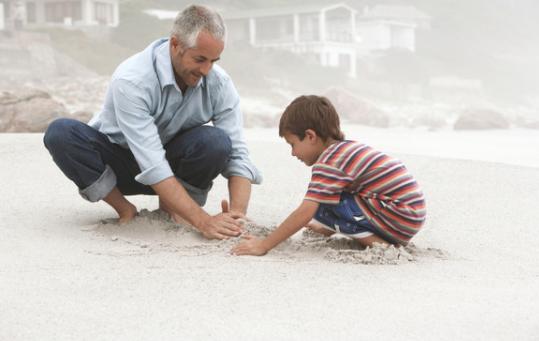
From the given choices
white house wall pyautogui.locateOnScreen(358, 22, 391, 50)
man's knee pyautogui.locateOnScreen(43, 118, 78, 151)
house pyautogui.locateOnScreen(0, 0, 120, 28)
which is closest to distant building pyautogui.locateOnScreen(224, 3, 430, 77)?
white house wall pyautogui.locateOnScreen(358, 22, 391, 50)

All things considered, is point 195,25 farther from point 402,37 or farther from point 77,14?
point 402,37

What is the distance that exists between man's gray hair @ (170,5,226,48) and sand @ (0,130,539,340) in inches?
31.9

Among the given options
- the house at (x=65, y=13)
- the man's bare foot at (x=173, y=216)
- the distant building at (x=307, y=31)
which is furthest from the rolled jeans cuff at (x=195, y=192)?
the distant building at (x=307, y=31)

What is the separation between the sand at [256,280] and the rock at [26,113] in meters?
4.10

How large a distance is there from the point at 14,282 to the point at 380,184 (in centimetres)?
134

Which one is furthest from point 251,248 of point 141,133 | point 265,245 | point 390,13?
point 390,13

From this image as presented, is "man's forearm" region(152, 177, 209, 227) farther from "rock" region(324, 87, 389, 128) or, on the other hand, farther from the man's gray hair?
"rock" region(324, 87, 389, 128)

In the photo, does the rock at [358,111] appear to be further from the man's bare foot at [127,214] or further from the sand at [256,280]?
the man's bare foot at [127,214]

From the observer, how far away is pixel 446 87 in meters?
34.8

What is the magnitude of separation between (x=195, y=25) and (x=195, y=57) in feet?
0.41

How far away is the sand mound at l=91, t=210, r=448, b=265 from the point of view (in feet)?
9.95

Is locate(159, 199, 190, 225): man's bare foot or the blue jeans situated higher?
the blue jeans

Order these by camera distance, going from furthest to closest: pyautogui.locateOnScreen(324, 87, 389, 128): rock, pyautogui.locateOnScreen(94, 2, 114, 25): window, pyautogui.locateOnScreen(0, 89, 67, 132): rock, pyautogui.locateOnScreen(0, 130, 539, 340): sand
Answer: pyautogui.locateOnScreen(94, 2, 114, 25): window
pyautogui.locateOnScreen(324, 87, 389, 128): rock
pyautogui.locateOnScreen(0, 89, 67, 132): rock
pyautogui.locateOnScreen(0, 130, 539, 340): sand

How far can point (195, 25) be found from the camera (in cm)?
303
